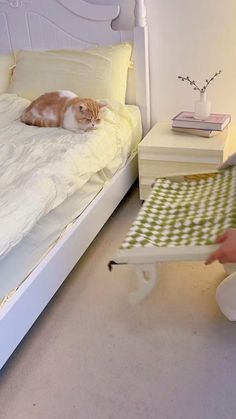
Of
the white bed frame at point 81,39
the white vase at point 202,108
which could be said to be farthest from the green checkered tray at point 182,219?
the white vase at point 202,108

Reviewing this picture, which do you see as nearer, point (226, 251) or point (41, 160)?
point (226, 251)

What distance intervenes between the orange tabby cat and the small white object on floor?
0.98 metres

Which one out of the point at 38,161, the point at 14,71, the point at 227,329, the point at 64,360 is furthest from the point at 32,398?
the point at 14,71

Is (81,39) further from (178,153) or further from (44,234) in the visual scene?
(44,234)

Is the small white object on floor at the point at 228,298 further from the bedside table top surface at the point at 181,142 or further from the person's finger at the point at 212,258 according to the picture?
the bedside table top surface at the point at 181,142

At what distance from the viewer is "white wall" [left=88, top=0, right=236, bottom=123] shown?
2197mm

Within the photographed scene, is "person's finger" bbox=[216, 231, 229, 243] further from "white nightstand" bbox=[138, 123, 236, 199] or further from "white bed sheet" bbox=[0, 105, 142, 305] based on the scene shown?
"white nightstand" bbox=[138, 123, 236, 199]

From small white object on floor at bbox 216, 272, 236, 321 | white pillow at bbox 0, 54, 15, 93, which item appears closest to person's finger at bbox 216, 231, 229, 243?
small white object on floor at bbox 216, 272, 236, 321

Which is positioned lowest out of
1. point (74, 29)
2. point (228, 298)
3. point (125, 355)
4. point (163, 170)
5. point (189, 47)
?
point (125, 355)

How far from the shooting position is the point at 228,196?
1505mm

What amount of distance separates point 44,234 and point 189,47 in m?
1.44

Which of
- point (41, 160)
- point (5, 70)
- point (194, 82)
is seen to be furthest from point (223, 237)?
point (5, 70)

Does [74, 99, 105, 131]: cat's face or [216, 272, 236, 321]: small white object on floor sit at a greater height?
[74, 99, 105, 131]: cat's face

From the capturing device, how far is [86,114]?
1.94 meters
